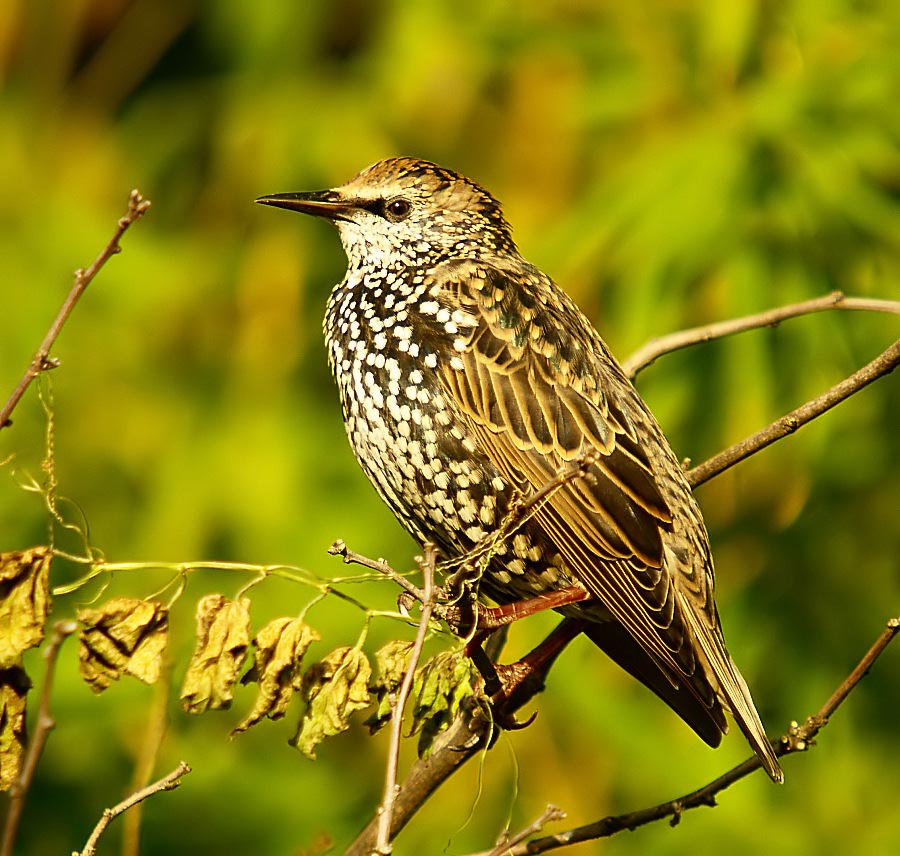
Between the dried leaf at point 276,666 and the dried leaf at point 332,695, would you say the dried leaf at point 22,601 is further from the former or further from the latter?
the dried leaf at point 332,695

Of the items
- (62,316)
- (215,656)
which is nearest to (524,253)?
(215,656)

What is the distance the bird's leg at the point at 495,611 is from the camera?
9.49ft

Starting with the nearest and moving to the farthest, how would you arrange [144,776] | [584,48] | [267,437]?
[144,776] < [584,48] < [267,437]

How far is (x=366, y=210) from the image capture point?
13.7 feet

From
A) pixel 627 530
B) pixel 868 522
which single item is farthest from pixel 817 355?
pixel 627 530

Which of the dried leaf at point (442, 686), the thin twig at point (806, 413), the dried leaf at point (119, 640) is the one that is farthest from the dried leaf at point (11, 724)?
the thin twig at point (806, 413)

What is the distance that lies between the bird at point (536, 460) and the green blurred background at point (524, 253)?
0.98 m

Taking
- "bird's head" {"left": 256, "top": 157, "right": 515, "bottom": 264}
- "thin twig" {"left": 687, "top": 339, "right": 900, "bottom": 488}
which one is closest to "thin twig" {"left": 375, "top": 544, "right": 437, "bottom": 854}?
"thin twig" {"left": 687, "top": 339, "right": 900, "bottom": 488}

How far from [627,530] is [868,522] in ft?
5.20

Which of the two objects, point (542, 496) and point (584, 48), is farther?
point (584, 48)

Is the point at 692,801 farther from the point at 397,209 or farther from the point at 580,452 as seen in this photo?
the point at 397,209

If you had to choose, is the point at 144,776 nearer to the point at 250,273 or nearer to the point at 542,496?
the point at 542,496

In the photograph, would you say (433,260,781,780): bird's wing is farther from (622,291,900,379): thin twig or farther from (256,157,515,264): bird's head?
(256,157,515,264): bird's head

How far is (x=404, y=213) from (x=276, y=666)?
2.00m
